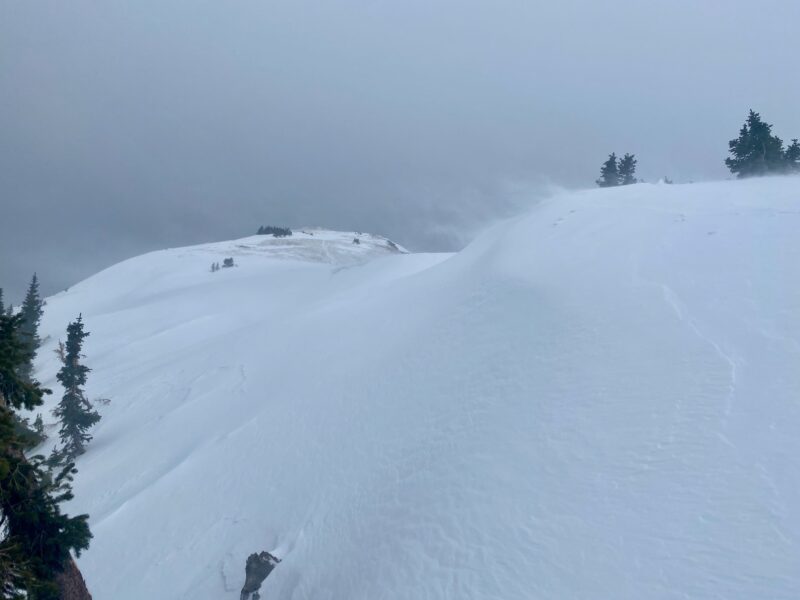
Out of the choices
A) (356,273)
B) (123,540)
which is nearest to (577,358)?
(123,540)

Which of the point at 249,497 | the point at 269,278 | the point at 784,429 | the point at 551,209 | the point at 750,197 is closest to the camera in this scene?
the point at 784,429

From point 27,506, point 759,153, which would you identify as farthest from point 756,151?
point 27,506

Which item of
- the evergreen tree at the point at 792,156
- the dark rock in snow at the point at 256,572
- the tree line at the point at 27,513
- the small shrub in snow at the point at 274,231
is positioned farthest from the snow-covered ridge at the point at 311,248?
the tree line at the point at 27,513

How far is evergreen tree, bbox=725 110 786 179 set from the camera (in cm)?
3656

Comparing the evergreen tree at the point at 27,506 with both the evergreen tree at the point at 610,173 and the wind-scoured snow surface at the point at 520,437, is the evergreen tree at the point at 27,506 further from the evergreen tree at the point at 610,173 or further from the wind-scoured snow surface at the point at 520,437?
the evergreen tree at the point at 610,173

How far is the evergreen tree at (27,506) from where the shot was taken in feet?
23.5

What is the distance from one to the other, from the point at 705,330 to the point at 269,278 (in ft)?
198

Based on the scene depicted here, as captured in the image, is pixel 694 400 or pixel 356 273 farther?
pixel 356 273

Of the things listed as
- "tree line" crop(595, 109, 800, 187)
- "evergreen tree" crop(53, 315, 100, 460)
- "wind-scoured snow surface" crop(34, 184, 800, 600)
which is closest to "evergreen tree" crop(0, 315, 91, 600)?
"wind-scoured snow surface" crop(34, 184, 800, 600)

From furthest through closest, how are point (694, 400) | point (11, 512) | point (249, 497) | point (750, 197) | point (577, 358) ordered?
point (750, 197), point (249, 497), point (577, 358), point (694, 400), point (11, 512)

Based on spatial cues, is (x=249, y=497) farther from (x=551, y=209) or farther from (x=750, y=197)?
(x=750, y=197)

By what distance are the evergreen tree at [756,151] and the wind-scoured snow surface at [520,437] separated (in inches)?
395

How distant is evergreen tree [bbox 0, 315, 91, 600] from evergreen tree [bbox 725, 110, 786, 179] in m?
40.1

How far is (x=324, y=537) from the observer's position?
12836 mm
